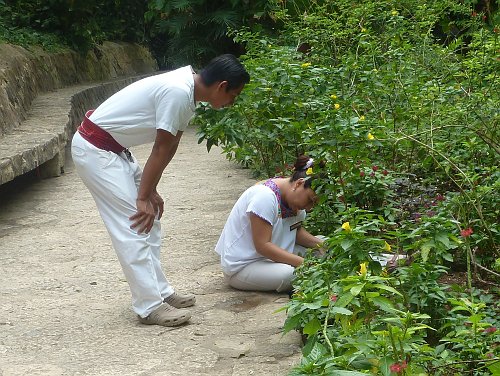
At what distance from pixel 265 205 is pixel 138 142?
2.28 feet

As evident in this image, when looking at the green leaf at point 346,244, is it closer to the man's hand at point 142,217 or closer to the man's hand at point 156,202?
the man's hand at point 142,217

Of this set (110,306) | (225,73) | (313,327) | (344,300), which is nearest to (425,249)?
(313,327)

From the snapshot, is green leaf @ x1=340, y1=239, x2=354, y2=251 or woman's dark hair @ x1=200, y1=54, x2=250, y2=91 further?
woman's dark hair @ x1=200, y1=54, x2=250, y2=91

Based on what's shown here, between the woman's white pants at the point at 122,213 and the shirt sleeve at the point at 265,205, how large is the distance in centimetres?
57

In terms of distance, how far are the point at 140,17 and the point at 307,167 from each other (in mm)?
14293

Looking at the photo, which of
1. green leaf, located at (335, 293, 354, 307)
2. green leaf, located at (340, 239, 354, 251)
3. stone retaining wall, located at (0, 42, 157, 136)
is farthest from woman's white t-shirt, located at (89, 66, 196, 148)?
stone retaining wall, located at (0, 42, 157, 136)

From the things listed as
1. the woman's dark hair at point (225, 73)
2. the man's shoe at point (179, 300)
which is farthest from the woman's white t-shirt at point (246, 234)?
the woman's dark hair at point (225, 73)

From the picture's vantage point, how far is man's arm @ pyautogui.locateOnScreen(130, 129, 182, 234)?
13.4 feet

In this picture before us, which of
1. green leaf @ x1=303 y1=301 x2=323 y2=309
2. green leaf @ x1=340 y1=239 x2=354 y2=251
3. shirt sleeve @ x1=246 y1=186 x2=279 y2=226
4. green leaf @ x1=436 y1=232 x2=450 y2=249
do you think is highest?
green leaf @ x1=340 y1=239 x2=354 y2=251

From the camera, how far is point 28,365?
3809 millimetres

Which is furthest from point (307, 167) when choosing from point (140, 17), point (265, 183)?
point (140, 17)

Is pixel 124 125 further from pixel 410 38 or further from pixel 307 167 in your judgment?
pixel 410 38

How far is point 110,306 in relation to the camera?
15.1 ft

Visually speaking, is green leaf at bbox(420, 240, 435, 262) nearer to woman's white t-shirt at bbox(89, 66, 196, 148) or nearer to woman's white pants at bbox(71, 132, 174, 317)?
woman's white t-shirt at bbox(89, 66, 196, 148)
